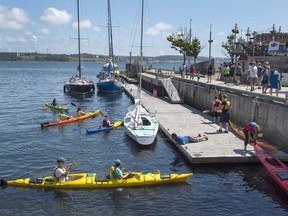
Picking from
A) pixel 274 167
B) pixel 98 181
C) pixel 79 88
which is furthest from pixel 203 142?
pixel 79 88

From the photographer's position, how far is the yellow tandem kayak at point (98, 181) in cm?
1576

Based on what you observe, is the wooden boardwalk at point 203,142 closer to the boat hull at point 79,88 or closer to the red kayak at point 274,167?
the red kayak at point 274,167

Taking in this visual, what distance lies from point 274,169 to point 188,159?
4.64m

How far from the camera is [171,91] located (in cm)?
3934

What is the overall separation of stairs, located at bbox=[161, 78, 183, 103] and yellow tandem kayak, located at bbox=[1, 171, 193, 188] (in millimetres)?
21385

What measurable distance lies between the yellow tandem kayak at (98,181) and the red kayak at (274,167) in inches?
149

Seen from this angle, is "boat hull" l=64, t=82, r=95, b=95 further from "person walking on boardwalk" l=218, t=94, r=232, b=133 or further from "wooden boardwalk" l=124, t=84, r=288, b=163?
"person walking on boardwalk" l=218, t=94, r=232, b=133

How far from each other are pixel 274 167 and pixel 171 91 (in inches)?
937

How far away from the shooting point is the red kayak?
15.0 metres

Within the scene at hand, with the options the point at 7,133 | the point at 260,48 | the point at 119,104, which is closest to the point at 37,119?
the point at 7,133

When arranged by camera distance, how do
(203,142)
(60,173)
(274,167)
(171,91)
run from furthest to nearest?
1. (171,91)
2. (203,142)
3. (274,167)
4. (60,173)

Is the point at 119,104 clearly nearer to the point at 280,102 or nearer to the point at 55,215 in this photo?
the point at 280,102

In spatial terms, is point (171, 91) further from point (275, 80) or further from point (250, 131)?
point (250, 131)

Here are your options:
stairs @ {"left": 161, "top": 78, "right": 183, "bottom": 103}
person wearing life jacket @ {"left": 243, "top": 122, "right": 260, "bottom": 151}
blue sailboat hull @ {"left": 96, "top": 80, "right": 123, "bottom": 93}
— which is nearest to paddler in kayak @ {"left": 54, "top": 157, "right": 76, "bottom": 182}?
person wearing life jacket @ {"left": 243, "top": 122, "right": 260, "bottom": 151}
